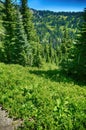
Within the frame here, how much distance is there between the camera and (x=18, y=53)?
53.2 metres

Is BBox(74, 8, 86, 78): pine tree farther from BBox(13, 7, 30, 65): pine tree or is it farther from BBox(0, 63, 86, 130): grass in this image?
BBox(13, 7, 30, 65): pine tree

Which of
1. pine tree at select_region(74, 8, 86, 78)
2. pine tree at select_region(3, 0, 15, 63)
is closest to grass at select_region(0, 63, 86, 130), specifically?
pine tree at select_region(74, 8, 86, 78)

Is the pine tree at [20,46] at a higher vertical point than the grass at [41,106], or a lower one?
lower

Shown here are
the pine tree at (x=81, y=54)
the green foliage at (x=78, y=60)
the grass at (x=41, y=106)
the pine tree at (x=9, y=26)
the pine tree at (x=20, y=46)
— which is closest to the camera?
the grass at (x=41, y=106)

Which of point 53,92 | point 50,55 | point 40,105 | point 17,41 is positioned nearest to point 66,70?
point 53,92

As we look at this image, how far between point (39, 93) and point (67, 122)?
13.8ft

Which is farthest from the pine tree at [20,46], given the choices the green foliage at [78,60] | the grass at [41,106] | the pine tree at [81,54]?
the grass at [41,106]

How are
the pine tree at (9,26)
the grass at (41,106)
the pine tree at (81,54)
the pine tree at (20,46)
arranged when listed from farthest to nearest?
the pine tree at (9,26) < the pine tree at (20,46) < the pine tree at (81,54) < the grass at (41,106)

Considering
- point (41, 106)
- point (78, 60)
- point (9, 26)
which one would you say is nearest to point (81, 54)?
point (78, 60)

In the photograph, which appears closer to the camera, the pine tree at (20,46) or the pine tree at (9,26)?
the pine tree at (20,46)

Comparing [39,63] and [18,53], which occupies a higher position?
[18,53]

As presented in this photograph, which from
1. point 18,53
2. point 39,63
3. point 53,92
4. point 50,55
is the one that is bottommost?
point 50,55

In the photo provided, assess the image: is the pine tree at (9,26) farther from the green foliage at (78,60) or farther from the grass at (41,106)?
the grass at (41,106)

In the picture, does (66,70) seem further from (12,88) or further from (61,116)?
(61,116)
